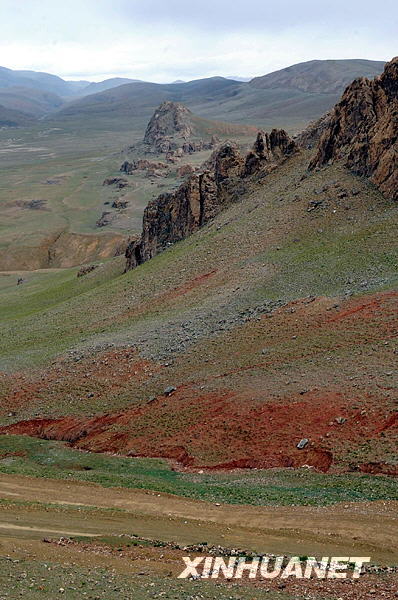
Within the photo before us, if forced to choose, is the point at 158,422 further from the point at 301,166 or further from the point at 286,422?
the point at 301,166

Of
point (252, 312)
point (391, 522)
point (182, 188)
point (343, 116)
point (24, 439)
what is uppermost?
point (343, 116)

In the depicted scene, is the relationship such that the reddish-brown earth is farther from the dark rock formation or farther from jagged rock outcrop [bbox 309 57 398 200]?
the dark rock formation

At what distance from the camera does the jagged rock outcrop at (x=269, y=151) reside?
81.8 meters

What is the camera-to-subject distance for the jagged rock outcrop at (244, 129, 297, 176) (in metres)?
81.8

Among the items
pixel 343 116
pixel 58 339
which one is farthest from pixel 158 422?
pixel 343 116

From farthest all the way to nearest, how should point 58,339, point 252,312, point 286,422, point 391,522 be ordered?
1. point 58,339
2. point 252,312
3. point 286,422
4. point 391,522

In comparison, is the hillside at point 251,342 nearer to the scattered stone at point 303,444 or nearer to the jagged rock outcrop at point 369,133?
the scattered stone at point 303,444

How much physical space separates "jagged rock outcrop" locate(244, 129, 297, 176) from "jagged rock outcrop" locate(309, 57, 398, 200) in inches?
397

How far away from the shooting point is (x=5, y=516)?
26562mm

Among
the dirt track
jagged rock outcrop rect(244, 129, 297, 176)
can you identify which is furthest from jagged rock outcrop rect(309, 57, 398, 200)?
the dirt track

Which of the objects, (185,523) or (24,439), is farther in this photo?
(24,439)

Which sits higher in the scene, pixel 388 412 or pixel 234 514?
pixel 388 412

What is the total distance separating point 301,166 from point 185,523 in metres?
59.0

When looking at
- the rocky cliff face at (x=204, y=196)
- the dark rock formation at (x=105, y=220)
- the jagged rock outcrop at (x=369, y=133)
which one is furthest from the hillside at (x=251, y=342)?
the dark rock formation at (x=105, y=220)
